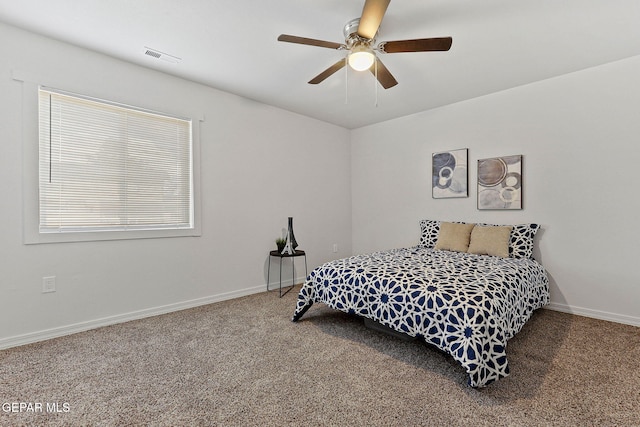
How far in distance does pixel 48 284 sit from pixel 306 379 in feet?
7.50

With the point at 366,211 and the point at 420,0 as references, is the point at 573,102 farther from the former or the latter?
the point at 366,211

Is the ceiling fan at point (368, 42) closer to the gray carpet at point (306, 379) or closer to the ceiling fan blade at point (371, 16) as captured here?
the ceiling fan blade at point (371, 16)

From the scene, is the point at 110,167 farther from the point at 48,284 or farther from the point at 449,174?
the point at 449,174

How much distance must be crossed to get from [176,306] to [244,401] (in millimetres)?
1902

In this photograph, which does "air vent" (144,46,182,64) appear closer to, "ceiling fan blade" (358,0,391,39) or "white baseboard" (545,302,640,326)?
"ceiling fan blade" (358,0,391,39)

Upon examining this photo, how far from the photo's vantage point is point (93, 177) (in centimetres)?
281

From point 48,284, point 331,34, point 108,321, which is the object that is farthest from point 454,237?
→ point 48,284

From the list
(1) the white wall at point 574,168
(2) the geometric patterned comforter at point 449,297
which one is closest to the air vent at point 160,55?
(2) the geometric patterned comforter at point 449,297

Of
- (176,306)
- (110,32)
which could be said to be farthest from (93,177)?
(176,306)

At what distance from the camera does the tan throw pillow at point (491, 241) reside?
3.29 metres

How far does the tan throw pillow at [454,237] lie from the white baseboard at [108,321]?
2.44 m

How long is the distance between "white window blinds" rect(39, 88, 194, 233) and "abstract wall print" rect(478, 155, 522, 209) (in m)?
3.44

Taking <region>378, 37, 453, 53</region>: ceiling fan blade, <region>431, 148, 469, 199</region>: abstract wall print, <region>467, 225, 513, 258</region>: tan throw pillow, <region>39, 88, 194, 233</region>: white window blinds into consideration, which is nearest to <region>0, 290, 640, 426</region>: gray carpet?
<region>467, 225, 513, 258</region>: tan throw pillow

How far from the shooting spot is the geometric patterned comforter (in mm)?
1854
